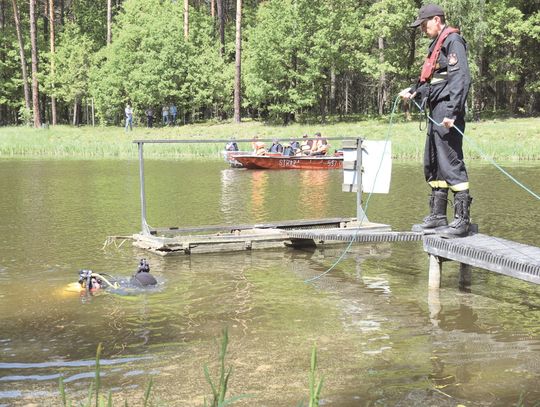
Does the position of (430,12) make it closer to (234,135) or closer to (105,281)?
(105,281)

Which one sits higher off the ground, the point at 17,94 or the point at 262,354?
the point at 17,94

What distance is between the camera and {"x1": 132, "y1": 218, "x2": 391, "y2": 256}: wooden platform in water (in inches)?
427

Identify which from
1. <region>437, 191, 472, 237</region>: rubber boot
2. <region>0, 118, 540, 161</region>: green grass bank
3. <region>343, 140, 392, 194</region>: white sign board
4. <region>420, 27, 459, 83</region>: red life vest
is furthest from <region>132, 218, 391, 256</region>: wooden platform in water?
<region>0, 118, 540, 161</region>: green grass bank

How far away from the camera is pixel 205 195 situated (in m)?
19.4

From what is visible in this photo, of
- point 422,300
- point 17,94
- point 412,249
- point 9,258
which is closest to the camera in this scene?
point 422,300

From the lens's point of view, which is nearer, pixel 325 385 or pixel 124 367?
pixel 325 385

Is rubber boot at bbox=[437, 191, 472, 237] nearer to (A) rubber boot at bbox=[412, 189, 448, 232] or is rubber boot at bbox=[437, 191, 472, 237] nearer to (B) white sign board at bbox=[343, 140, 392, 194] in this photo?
(A) rubber boot at bbox=[412, 189, 448, 232]

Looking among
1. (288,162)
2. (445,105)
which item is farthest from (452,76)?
(288,162)

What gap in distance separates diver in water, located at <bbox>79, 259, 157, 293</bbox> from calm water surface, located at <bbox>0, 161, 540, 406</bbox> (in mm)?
198

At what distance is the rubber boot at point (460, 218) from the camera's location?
25.4 ft

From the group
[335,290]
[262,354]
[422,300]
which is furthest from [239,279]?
[262,354]

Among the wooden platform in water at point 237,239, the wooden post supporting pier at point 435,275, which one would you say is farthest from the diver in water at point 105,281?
the wooden post supporting pier at point 435,275

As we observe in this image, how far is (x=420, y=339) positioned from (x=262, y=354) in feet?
4.88

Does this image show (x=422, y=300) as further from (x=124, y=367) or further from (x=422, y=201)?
(x=422, y=201)
